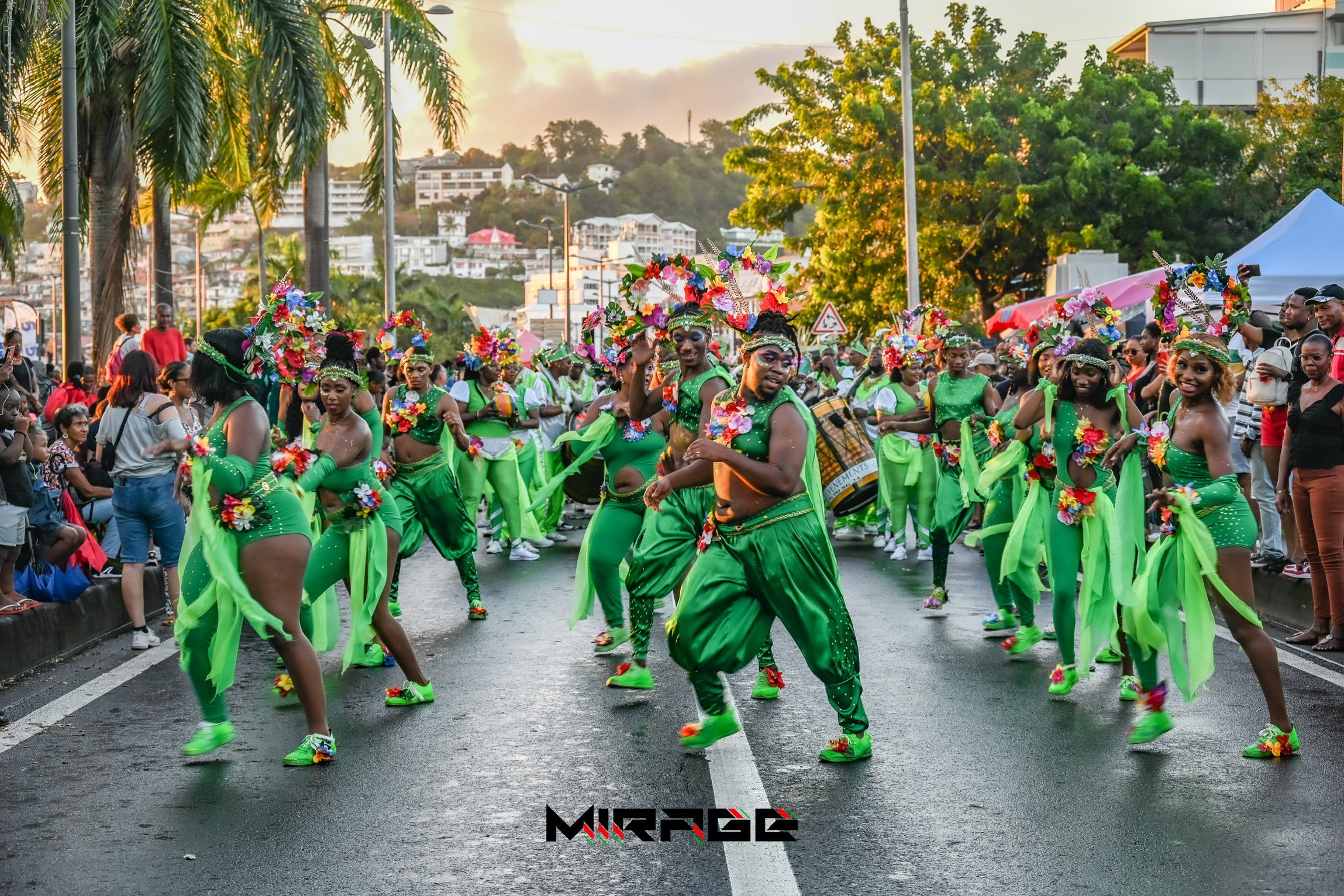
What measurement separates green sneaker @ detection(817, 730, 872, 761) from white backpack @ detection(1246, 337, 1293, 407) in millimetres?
5760

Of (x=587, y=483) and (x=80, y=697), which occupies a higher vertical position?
(x=587, y=483)

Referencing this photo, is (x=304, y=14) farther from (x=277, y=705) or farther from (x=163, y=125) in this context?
(x=277, y=705)

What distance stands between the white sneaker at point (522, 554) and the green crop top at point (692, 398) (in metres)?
6.82

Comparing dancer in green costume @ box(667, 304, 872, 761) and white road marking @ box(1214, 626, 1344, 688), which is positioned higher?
dancer in green costume @ box(667, 304, 872, 761)

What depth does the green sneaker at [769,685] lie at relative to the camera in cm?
805

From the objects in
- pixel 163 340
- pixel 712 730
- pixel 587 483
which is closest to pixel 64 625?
pixel 587 483

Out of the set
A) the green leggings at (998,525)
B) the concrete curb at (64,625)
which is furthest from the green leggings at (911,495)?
the concrete curb at (64,625)

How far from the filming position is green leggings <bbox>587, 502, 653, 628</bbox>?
9.31 metres

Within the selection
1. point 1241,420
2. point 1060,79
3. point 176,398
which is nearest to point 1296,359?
point 1241,420

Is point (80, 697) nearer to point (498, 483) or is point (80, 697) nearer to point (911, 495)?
point (498, 483)

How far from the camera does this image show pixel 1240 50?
5484cm

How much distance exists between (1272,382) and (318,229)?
63.0 ft

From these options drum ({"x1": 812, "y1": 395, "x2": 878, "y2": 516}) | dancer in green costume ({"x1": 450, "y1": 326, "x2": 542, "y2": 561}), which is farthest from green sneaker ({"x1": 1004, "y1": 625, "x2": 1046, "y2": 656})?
drum ({"x1": 812, "y1": 395, "x2": 878, "y2": 516})

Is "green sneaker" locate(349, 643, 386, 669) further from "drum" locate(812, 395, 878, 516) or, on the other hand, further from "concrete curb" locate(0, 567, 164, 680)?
"drum" locate(812, 395, 878, 516)
